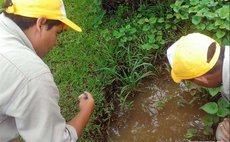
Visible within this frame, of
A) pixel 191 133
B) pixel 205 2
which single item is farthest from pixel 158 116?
pixel 205 2

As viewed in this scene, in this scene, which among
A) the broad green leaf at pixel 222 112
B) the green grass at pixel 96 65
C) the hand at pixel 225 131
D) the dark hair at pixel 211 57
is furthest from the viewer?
the green grass at pixel 96 65

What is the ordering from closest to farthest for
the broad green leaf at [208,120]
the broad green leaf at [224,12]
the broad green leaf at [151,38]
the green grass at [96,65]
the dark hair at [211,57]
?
the dark hair at [211,57] < the broad green leaf at [208,120] < the broad green leaf at [224,12] < the green grass at [96,65] < the broad green leaf at [151,38]

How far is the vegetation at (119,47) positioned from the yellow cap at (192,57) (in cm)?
90

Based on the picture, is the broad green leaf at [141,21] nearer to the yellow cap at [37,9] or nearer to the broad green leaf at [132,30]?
the broad green leaf at [132,30]

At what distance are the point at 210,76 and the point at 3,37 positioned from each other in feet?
4.49

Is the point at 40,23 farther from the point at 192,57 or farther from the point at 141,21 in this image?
the point at 141,21

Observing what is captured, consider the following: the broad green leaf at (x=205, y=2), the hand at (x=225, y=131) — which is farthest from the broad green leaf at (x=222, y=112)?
the broad green leaf at (x=205, y=2)

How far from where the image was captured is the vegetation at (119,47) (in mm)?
3635

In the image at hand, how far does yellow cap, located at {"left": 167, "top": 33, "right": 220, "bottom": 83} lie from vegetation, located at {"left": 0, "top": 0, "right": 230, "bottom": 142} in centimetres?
90

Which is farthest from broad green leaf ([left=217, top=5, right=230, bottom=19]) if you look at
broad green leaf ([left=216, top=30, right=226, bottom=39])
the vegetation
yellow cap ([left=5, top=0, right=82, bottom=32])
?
yellow cap ([left=5, top=0, right=82, bottom=32])

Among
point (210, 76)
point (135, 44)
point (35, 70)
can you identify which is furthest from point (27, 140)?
point (135, 44)

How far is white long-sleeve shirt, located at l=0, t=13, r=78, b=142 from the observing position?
2283 mm

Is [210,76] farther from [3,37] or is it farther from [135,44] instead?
[135,44]

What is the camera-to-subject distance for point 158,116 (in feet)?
11.8
